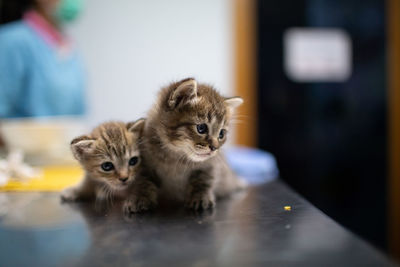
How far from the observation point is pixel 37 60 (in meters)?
2.43

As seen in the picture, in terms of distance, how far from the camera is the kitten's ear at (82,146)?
105cm

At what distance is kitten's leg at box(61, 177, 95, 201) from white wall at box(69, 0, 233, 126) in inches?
69.2

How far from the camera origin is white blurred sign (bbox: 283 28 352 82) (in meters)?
3.04

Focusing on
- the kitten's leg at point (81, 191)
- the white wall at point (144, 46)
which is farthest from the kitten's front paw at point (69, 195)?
the white wall at point (144, 46)

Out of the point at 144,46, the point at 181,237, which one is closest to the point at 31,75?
the point at 144,46

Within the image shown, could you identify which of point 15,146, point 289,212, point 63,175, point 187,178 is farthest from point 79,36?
point 289,212

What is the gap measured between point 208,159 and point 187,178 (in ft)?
0.30

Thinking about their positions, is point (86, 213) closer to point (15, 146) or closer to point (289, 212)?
point (289, 212)

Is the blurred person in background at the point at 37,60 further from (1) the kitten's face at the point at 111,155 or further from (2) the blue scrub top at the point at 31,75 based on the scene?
(1) the kitten's face at the point at 111,155

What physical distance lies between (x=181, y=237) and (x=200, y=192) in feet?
1.08

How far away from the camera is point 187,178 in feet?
3.76

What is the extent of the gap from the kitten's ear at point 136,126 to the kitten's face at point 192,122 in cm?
9

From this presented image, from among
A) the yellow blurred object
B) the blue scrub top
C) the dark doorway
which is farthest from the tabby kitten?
the dark doorway

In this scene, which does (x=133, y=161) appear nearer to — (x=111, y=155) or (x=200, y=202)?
(x=111, y=155)
